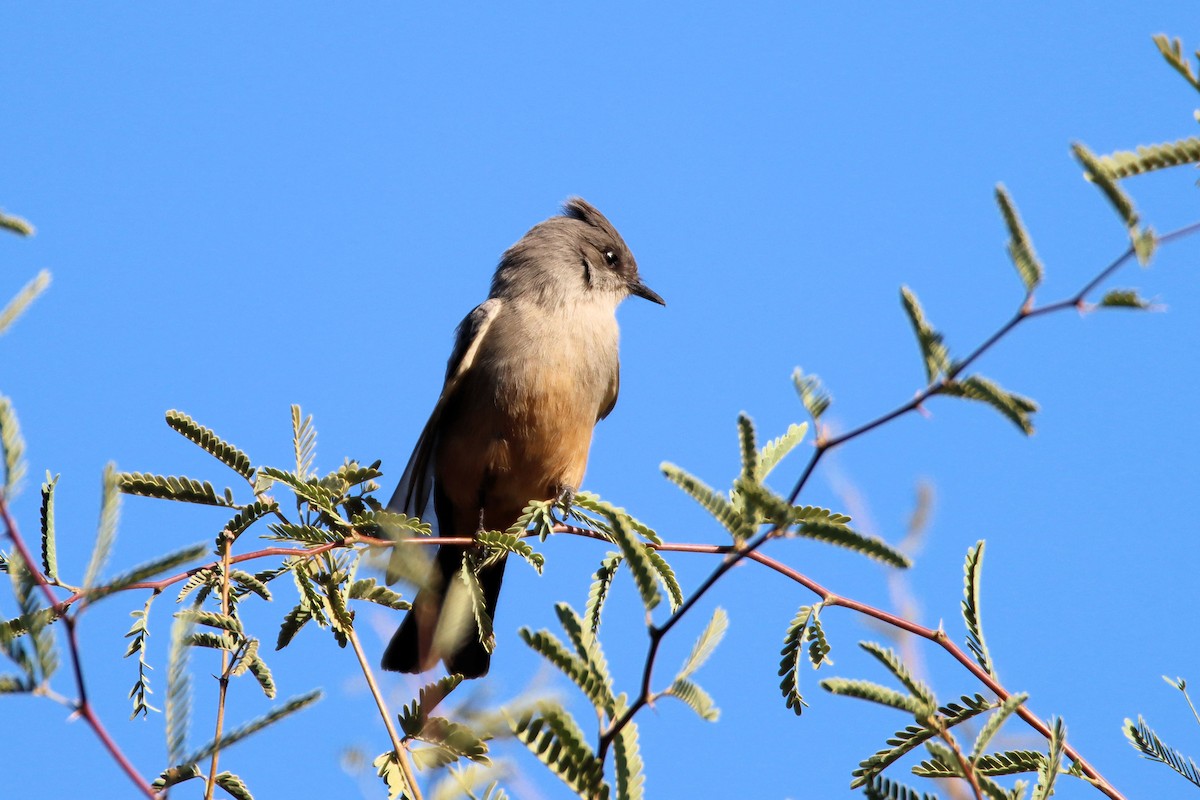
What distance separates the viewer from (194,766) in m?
2.21

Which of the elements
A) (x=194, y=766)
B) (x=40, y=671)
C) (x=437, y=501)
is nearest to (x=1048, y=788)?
→ (x=194, y=766)

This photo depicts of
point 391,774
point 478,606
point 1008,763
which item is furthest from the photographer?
point 478,606

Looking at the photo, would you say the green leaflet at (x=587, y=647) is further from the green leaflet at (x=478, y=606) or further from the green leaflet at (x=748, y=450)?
the green leaflet at (x=478, y=606)

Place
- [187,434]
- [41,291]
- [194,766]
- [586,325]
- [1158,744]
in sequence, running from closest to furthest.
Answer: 1. [41,291]
2. [194,766]
3. [1158,744]
4. [187,434]
5. [586,325]

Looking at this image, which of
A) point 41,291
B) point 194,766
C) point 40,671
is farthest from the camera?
point 194,766

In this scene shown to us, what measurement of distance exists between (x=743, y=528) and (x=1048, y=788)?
845mm

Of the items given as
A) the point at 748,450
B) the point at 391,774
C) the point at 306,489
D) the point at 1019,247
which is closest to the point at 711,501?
the point at 748,450

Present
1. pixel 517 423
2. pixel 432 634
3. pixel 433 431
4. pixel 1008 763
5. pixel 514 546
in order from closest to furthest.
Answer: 1. pixel 1008 763
2. pixel 514 546
3. pixel 432 634
4. pixel 517 423
5. pixel 433 431

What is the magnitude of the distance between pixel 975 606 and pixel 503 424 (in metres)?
3.55

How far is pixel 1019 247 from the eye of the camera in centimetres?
209

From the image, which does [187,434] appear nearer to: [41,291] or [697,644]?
[41,291]

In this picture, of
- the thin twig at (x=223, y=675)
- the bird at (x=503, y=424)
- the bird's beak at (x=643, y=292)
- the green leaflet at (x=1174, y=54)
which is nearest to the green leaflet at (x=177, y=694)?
the thin twig at (x=223, y=675)

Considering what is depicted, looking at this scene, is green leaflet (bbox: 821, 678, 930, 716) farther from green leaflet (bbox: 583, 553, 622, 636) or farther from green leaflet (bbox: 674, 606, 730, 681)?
green leaflet (bbox: 583, 553, 622, 636)

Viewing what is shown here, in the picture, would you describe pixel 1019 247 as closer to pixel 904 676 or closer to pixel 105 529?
pixel 904 676
